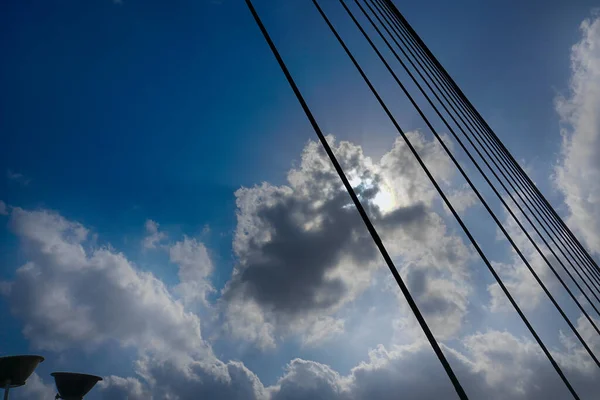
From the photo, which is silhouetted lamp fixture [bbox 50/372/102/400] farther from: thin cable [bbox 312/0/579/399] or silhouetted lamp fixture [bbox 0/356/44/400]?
thin cable [bbox 312/0/579/399]

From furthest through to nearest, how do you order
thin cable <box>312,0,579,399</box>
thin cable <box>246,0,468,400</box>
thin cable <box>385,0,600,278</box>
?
thin cable <box>385,0,600,278</box> < thin cable <box>312,0,579,399</box> < thin cable <box>246,0,468,400</box>

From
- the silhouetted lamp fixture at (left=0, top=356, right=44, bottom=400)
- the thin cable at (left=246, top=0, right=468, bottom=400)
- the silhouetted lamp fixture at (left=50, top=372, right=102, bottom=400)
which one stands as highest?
the silhouetted lamp fixture at (left=0, top=356, right=44, bottom=400)

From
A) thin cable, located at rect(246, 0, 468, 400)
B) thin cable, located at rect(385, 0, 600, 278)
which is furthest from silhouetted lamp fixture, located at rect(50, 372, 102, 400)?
thin cable, located at rect(385, 0, 600, 278)

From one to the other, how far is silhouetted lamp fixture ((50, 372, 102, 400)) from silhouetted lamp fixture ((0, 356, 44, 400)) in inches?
22.0

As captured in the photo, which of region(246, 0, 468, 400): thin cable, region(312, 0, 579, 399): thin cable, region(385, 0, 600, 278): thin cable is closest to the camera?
region(246, 0, 468, 400): thin cable

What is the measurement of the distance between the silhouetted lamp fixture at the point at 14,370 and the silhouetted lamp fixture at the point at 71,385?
0.56m

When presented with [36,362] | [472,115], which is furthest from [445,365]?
[472,115]

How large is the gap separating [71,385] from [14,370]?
47.3 inches

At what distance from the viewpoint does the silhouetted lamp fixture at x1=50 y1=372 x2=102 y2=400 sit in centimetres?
883

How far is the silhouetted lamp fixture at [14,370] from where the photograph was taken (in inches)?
325

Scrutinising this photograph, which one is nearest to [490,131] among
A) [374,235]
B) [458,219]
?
[458,219]

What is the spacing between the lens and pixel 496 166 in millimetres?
12258

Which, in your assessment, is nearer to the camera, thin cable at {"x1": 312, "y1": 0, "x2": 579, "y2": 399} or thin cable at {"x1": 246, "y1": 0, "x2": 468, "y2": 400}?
thin cable at {"x1": 246, "y1": 0, "x2": 468, "y2": 400}

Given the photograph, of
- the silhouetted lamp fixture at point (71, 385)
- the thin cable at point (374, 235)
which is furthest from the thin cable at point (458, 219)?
the silhouetted lamp fixture at point (71, 385)
